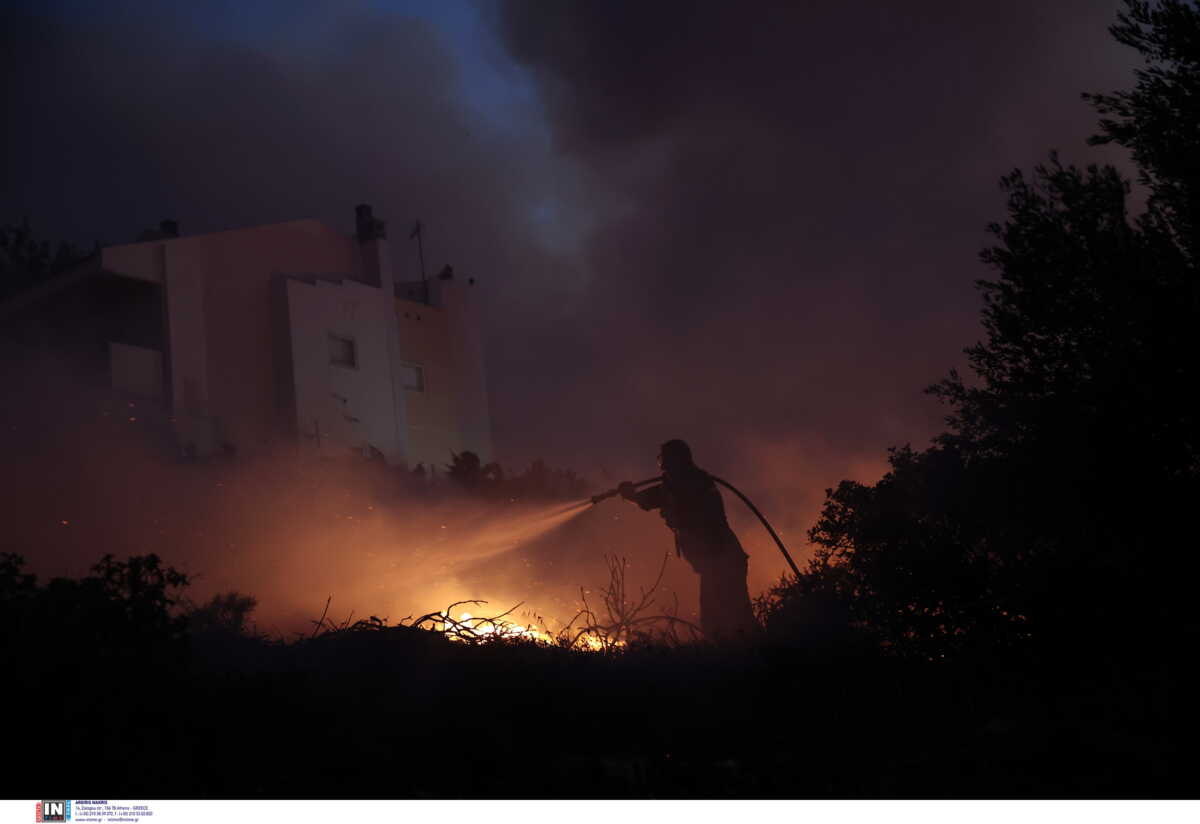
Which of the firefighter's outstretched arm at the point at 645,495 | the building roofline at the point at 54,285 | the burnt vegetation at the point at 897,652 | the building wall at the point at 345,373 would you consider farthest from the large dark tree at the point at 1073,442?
the building roofline at the point at 54,285

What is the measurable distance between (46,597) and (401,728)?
326cm

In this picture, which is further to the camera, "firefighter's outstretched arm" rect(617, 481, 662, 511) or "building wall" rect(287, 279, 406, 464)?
"building wall" rect(287, 279, 406, 464)

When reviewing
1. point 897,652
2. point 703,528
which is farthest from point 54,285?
point 897,652

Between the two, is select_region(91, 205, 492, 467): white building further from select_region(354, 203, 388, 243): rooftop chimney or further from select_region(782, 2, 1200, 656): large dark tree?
select_region(782, 2, 1200, 656): large dark tree

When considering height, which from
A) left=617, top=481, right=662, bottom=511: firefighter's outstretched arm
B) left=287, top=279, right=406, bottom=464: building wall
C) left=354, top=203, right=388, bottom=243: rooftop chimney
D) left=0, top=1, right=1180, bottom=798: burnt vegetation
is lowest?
left=0, top=1, right=1180, bottom=798: burnt vegetation

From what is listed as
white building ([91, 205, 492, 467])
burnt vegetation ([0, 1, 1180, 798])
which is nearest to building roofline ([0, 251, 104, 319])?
white building ([91, 205, 492, 467])

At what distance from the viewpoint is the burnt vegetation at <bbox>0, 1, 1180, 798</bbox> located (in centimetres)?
841

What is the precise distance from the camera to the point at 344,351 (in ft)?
82.8

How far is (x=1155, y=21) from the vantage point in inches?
451

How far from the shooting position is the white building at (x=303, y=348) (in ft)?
71.5

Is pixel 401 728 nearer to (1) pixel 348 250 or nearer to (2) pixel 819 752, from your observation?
(2) pixel 819 752

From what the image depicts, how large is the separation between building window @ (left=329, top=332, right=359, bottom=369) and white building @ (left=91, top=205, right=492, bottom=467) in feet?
0.11

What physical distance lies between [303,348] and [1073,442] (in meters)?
17.0

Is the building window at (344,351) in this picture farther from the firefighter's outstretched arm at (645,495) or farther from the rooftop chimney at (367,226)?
the firefighter's outstretched arm at (645,495)
